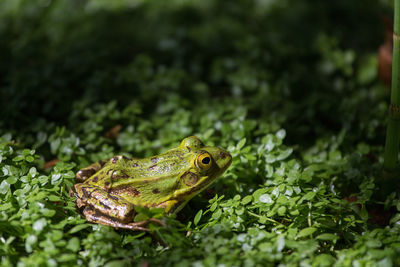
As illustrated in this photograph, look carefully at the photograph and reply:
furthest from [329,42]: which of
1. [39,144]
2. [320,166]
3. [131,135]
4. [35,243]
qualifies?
[35,243]

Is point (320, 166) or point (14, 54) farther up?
point (14, 54)

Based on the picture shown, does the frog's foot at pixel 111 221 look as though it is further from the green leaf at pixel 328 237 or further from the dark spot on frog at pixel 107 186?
the green leaf at pixel 328 237

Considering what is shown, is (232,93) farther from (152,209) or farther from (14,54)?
(14,54)

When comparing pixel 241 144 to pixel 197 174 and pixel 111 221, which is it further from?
pixel 111 221

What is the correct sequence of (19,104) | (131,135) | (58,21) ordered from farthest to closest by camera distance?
(58,21), (19,104), (131,135)

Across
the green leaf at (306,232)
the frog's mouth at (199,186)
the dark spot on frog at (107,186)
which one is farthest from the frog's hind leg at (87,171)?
the green leaf at (306,232)

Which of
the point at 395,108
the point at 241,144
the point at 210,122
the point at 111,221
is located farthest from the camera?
the point at 210,122

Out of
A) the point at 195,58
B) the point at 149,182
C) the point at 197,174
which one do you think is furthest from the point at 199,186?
the point at 195,58
